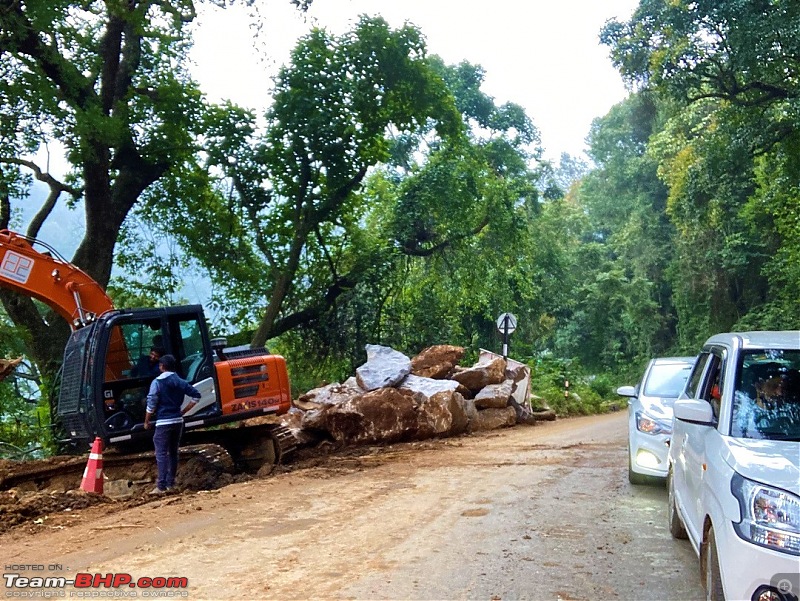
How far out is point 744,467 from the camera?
4316 millimetres

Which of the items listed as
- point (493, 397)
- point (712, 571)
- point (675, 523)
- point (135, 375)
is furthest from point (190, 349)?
point (712, 571)

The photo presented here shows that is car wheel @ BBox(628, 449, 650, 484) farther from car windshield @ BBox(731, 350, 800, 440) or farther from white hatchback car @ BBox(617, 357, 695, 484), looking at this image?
car windshield @ BBox(731, 350, 800, 440)

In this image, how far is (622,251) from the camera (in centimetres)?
4403

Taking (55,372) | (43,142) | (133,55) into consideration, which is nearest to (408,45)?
(133,55)

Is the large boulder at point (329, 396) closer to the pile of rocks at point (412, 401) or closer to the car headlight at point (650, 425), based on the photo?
the pile of rocks at point (412, 401)

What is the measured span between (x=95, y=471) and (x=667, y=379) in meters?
7.58

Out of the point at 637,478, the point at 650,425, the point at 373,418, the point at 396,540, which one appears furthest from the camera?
the point at 373,418

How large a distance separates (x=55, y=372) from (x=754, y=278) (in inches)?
1120

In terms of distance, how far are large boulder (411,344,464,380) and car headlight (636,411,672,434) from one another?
31.7 feet

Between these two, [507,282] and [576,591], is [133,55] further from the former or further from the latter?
[507,282]

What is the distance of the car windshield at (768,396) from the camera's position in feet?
16.2

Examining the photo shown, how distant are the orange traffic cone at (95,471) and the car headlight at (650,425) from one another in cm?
696

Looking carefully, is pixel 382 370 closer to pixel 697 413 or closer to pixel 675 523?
pixel 675 523

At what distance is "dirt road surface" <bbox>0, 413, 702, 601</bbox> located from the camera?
566 centimetres
